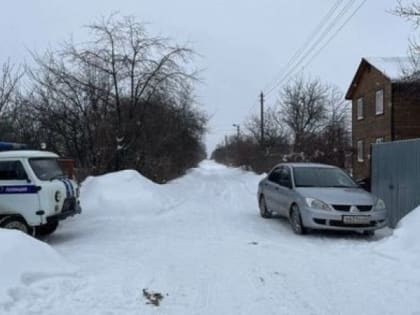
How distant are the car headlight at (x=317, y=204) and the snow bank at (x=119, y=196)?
5.59 meters

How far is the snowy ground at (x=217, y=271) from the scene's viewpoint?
5.38m

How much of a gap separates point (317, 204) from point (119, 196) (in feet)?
21.8

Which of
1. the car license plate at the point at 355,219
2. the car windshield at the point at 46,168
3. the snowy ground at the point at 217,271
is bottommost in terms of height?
the snowy ground at the point at 217,271

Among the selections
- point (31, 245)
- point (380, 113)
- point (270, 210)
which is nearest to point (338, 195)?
point (270, 210)

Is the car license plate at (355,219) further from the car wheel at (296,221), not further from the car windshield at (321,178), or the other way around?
the car windshield at (321,178)

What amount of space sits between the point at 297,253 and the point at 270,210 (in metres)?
4.74

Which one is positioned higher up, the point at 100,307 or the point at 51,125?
the point at 51,125

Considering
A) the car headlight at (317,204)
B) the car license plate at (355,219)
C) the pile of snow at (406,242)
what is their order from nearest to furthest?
the pile of snow at (406,242) < the car license plate at (355,219) < the car headlight at (317,204)

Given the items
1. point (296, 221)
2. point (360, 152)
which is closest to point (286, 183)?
point (296, 221)

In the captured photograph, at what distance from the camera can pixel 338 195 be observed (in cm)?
1027

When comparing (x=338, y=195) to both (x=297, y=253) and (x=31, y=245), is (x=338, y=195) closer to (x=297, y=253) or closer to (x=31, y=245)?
(x=297, y=253)

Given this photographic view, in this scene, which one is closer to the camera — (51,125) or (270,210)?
(270,210)

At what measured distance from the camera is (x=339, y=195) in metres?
10.3

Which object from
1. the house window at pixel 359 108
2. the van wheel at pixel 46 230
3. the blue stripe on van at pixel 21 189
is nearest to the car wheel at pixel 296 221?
A: the van wheel at pixel 46 230
